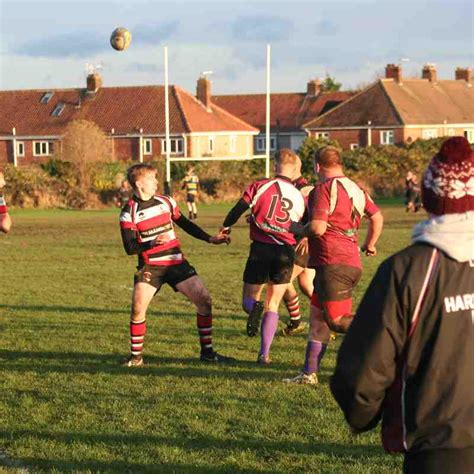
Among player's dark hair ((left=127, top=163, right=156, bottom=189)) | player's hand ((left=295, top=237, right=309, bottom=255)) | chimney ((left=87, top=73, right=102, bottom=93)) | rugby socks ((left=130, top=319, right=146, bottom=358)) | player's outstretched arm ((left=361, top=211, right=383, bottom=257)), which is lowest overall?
rugby socks ((left=130, top=319, right=146, bottom=358))

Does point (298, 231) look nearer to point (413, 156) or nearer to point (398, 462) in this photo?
point (398, 462)

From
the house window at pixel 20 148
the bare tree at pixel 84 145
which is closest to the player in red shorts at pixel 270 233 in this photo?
the bare tree at pixel 84 145

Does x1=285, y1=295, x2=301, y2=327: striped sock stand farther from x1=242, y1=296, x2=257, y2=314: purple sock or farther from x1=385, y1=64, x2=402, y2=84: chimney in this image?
x1=385, y1=64, x2=402, y2=84: chimney

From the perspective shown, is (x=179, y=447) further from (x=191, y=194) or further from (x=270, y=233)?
(x=191, y=194)

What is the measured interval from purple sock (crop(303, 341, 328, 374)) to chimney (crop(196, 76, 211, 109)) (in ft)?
234

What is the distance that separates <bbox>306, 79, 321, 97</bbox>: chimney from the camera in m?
95.5

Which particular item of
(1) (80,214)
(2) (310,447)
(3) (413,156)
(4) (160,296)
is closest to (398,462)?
(2) (310,447)

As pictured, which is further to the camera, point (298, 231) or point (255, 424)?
point (298, 231)

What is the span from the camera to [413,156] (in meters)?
54.7

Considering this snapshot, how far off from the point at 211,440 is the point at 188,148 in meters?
70.6

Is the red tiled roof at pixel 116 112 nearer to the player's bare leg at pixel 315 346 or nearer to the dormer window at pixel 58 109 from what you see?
the dormer window at pixel 58 109

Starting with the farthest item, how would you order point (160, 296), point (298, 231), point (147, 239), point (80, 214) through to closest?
point (80, 214) → point (160, 296) → point (147, 239) → point (298, 231)

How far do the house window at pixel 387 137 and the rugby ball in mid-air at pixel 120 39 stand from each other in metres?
48.5

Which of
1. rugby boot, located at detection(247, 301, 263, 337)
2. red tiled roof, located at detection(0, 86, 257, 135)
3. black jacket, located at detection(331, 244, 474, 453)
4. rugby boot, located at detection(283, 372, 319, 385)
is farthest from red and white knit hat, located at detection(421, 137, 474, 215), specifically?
red tiled roof, located at detection(0, 86, 257, 135)
